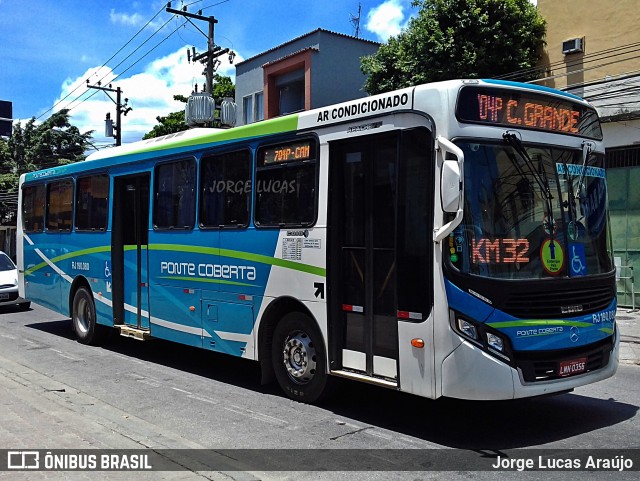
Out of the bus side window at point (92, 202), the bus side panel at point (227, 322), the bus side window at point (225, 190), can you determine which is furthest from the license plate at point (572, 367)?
the bus side window at point (92, 202)

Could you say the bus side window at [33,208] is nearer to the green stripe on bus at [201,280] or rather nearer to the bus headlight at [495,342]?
the green stripe on bus at [201,280]

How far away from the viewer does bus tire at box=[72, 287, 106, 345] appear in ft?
37.6

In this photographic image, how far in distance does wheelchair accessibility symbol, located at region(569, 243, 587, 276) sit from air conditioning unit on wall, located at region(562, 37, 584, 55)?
462 inches

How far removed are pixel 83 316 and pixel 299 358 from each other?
628 centimetres

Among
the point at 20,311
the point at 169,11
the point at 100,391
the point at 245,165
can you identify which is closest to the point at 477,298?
the point at 245,165

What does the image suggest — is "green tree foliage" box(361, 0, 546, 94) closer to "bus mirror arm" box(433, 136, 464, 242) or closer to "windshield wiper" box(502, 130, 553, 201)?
"windshield wiper" box(502, 130, 553, 201)


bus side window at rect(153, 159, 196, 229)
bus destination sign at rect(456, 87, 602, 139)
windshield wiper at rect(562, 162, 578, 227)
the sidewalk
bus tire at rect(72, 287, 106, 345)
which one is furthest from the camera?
bus tire at rect(72, 287, 106, 345)

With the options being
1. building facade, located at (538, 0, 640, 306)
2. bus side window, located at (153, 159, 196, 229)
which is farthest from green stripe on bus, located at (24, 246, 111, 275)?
building facade, located at (538, 0, 640, 306)

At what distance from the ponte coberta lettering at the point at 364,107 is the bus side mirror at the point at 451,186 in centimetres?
96

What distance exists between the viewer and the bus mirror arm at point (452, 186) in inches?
209

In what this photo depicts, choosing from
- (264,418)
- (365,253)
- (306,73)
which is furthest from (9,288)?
(365,253)

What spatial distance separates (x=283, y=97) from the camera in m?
27.2

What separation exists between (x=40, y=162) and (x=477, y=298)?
4124 centimetres

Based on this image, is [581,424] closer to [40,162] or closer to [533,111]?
[533,111]
